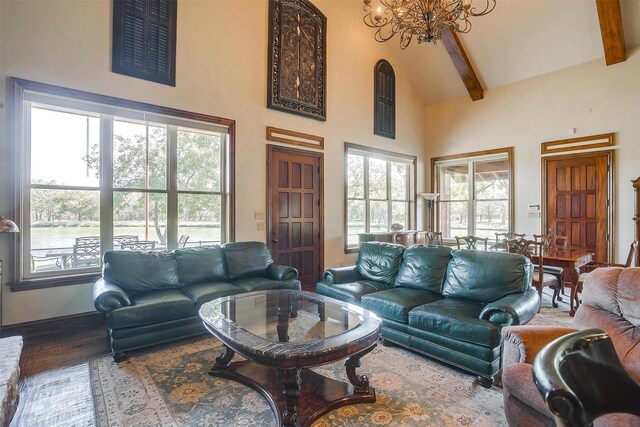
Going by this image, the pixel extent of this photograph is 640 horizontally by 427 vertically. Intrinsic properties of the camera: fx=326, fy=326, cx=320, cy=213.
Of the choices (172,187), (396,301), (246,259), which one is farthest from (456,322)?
(172,187)

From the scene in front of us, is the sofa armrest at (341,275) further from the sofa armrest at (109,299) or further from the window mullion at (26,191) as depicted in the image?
the window mullion at (26,191)

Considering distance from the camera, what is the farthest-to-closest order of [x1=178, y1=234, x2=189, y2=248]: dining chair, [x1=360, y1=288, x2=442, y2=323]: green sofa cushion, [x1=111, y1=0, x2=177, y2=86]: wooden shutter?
[x1=178, y1=234, x2=189, y2=248]: dining chair, [x1=111, y1=0, x2=177, y2=86]: wooden shutter, [x1=360, y1=288, x2=442, y2=323]: green sofa cushion

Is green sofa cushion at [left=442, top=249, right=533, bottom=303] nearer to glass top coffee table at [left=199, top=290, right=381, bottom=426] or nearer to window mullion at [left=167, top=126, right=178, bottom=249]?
glass top coffee table at [left=199, top=290, right=381, bottom=426]

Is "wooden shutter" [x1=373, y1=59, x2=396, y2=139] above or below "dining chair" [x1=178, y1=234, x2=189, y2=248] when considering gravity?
above

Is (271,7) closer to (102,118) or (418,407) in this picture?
(102,118)

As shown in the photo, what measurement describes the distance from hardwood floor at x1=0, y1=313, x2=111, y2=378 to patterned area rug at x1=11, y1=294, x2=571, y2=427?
0.22 m

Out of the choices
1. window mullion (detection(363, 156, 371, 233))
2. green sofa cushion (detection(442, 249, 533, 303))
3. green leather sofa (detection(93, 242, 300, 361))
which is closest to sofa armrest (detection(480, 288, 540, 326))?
green sofa cushion (detection(442, 249, 533, 303))

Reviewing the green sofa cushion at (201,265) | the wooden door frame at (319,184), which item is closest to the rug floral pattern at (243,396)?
the green sofa cushion at (201,265)

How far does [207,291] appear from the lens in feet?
11.5

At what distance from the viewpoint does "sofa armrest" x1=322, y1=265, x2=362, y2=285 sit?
13.1ft

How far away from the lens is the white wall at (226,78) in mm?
3365

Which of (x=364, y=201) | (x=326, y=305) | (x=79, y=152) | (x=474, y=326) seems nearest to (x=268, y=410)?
(x=326, y=305)

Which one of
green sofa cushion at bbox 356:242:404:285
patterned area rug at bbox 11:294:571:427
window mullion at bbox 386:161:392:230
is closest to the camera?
patterned area rug at bbox 11:294:571:427

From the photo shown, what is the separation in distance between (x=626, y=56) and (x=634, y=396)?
6569 mm
